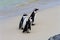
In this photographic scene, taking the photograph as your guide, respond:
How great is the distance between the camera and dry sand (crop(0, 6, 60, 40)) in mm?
6281

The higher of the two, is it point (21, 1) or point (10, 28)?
point (21, 1)

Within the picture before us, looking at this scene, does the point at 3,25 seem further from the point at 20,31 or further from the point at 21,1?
the point at 21,1

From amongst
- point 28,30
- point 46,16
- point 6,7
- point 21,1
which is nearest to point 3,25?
point 28,30

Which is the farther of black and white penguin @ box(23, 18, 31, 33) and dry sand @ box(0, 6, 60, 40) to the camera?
black and white penguin @ box(23, 18, 31, 33)

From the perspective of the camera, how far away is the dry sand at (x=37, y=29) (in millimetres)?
6281

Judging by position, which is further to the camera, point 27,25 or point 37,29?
point 37,29

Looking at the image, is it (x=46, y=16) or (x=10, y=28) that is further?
(x=46, y=16)

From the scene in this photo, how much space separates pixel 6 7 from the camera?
1147cm

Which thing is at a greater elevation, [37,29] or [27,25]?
[27,25]

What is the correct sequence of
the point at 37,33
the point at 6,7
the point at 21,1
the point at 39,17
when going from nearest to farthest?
the point at 37,33 < the point at 39,17 < the point at 6,7 < the point at 21,1

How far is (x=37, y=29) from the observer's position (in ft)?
23.1

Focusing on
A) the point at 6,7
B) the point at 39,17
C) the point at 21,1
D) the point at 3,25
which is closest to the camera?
the point at 3,25

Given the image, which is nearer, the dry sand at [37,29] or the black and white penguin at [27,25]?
the dry sand at [37,29]

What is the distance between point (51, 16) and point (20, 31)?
213 cm
